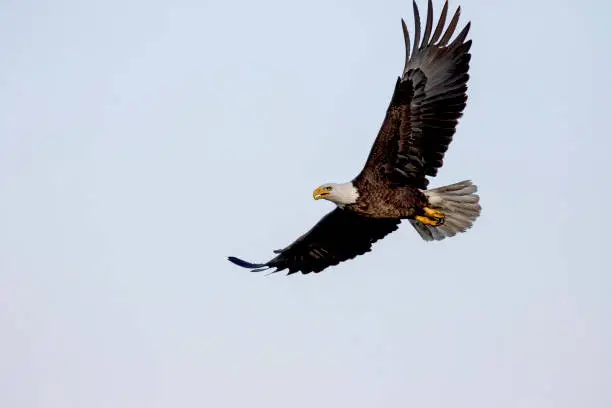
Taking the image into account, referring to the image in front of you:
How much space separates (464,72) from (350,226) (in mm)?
2420

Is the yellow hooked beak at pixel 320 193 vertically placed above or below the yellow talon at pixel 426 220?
above

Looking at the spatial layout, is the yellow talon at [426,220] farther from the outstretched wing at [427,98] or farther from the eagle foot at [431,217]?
the outstretched wing at [427,98]

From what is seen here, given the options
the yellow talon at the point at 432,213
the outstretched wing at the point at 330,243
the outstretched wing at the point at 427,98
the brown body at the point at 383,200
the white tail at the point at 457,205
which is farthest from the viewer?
the outstretched wing at the point at 330,243

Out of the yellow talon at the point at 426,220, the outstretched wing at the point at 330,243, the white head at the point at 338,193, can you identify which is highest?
the outstretched wing at the point at 330,243

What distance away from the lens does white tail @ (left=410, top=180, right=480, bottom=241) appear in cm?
1186

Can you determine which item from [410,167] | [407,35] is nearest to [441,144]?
[410,167]

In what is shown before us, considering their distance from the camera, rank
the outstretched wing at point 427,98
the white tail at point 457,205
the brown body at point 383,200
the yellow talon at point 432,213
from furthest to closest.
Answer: the white tail at point 457,205 < the yellow talon at point 432,213 < the brown body at point 383,200 < the outstretched wing at point 427,98

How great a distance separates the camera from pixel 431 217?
11688mm

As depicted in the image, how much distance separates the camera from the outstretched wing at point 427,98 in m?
11.0

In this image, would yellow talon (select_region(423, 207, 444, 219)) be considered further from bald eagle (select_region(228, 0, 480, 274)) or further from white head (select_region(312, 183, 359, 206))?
white head (select_region(312, 183, 359, 206))

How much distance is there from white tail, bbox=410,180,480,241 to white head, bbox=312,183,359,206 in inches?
40.7

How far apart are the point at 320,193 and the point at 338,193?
217mm

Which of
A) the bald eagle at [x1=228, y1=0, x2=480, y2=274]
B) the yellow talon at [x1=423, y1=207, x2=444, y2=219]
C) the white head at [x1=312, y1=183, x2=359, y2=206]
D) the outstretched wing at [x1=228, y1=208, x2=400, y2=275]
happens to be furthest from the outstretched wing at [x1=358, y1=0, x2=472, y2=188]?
the outstretched wing at [x1=228, y1=208, x2=400, y2=275]

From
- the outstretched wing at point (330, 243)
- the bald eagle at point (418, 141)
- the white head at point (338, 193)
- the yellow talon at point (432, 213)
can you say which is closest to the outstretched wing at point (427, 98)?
the bald eagle at point (418, 141)
